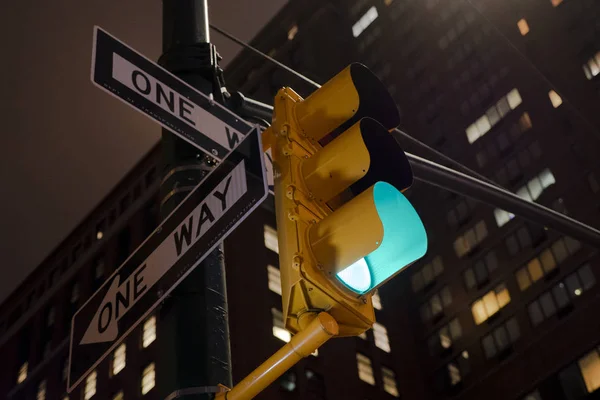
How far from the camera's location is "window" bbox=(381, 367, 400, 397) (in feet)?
168

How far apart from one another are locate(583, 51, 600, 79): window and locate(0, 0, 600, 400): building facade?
10cm

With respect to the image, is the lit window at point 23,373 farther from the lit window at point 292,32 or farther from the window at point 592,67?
the window at point 592,67

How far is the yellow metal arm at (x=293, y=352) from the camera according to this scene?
2.77m

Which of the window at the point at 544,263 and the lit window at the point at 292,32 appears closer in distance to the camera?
the window at the point at 544,263

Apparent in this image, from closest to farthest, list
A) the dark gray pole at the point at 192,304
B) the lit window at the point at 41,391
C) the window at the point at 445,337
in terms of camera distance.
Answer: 1. the dark gray pole at the point at 192,304
2. the lit window at the point at 41,391
3. the window at the point at 445,337

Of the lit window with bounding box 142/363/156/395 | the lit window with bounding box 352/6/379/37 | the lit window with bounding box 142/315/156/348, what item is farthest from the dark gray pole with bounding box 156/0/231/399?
the lit window with bounding box 352/6/379/37

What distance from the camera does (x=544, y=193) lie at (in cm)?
5550

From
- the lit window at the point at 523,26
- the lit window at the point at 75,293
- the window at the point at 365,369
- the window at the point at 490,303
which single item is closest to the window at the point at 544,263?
the window at the point at 490,303

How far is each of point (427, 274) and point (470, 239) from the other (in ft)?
16.5

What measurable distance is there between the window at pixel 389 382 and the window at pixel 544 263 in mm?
11020

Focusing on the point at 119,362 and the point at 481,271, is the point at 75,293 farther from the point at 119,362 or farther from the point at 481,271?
the point at 481,271

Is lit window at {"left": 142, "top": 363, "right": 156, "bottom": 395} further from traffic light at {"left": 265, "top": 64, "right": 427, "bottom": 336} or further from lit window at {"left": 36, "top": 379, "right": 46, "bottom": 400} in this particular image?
traffic light at {"left": 265, "top": 64, "right": 427, "bottom": 336}

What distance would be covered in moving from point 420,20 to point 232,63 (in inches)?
881

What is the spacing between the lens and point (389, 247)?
3104mm
